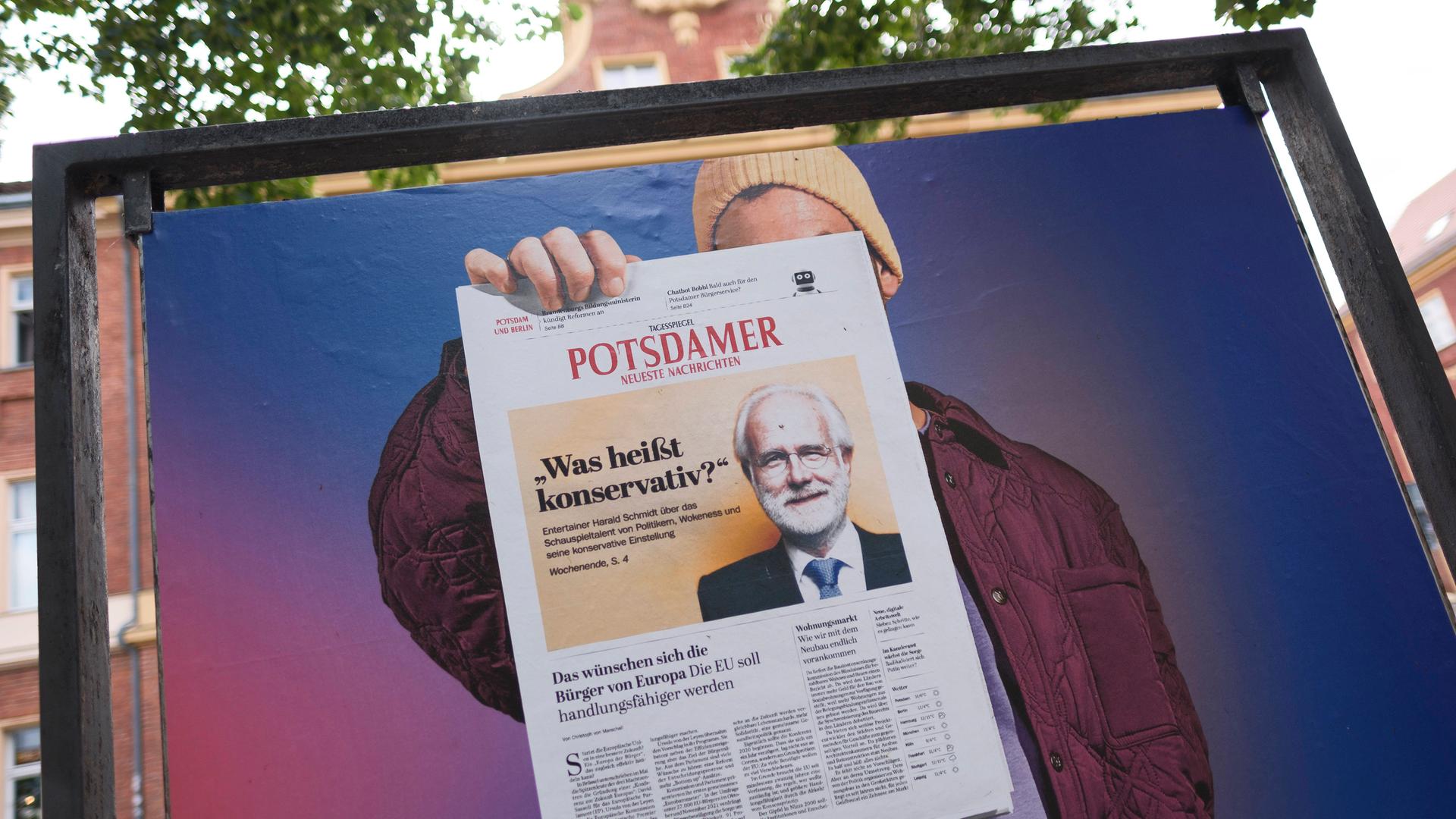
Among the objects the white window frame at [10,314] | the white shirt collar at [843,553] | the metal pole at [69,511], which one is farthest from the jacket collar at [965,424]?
the white window frame at [10,314]

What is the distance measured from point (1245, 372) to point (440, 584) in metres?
1.45

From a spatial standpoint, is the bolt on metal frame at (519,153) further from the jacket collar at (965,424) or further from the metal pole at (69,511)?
the jacket collar at (965,424)

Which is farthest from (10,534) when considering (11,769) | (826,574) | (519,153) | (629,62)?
(826,574)

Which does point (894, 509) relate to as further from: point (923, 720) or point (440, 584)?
point (440, 584)

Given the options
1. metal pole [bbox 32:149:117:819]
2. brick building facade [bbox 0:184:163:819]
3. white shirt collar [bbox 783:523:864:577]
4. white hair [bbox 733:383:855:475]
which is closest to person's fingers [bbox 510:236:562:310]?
white hair [bbox 733:383:855:475]

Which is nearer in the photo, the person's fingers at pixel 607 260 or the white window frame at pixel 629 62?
the person's fingers at pixel 607 260

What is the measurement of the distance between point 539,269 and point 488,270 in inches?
3.4

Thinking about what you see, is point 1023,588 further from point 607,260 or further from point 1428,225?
point 1428,225

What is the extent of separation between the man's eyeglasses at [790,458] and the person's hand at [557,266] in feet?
1.23

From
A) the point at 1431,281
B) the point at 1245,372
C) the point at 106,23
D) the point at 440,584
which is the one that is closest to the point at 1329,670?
the point at 1245,372

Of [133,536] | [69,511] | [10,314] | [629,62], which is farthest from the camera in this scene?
[629,62]

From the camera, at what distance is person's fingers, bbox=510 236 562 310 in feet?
5.42

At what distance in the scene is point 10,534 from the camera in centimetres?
1249

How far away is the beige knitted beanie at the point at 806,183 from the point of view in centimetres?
175
